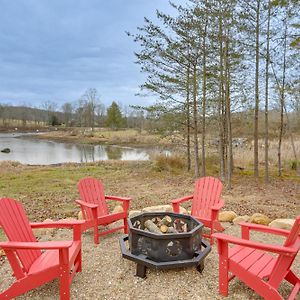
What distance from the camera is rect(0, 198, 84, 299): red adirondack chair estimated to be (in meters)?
2.10

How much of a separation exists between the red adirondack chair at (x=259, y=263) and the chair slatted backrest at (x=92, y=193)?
1987mm

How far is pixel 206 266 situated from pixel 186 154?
761 centimetres

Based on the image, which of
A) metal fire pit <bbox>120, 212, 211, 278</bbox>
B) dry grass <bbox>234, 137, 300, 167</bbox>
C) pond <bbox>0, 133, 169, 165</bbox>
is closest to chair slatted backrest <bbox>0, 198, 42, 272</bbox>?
metal fire pit <bbox>120, 212, 211, 278</bbox>

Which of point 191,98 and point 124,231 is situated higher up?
point 191,98

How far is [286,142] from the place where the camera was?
1270cm

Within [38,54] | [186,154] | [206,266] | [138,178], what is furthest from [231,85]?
[38,54]

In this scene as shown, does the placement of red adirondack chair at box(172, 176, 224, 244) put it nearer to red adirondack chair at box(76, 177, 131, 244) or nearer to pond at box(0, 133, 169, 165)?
red adirondack chair at box(76, 177, 131, 244)

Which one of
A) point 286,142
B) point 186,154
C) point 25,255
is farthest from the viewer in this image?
point 286,142

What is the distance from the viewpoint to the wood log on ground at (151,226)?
2.80 meters

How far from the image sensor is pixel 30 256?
2408 mm

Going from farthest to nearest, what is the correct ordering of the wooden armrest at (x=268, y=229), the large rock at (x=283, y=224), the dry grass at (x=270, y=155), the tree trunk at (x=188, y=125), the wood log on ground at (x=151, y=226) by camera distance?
1. the dry grass at (x=270, y=155)
2. the tree trunk at (x=188, y=125)
3. the large rock at (x=283, y=224)
4. the wood log on ground at (x=151, y=226)
5. the wooden armrest at (x=268, y=229)

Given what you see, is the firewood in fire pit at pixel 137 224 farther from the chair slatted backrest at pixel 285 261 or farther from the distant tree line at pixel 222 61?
the distant tree line at pixel 222 61

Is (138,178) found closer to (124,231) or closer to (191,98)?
(191,98)

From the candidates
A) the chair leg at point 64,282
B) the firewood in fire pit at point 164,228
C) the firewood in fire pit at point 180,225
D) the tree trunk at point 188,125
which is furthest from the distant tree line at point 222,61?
the chair leg at point 64,282
